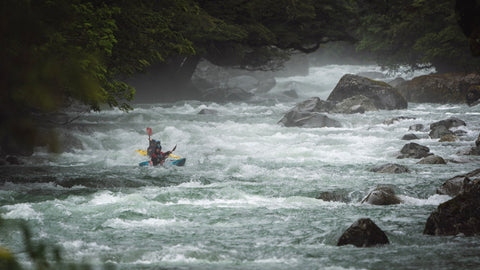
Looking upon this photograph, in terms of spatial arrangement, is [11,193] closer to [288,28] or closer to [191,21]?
[191,21]

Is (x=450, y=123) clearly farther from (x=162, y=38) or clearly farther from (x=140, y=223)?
(x=140, y=223)

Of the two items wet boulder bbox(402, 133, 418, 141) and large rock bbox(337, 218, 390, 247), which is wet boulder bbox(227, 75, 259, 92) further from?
large rock bbox(337, 218, 390, 247)

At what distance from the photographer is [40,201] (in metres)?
8.88

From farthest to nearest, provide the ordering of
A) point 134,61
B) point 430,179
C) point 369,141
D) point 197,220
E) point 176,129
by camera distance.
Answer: point 176,129
point 369,141
point 134,61
point 430,179
point 197,220

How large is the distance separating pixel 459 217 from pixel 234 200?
392 centimetres

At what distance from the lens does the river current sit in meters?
5.86

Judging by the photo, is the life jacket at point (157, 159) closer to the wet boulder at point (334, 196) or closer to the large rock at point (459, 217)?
the wet boulder at point (334, 196)

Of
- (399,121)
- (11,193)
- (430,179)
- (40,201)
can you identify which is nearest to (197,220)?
(40,201)

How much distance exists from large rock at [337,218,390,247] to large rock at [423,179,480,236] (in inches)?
31.8

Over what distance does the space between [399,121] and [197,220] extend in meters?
13.9

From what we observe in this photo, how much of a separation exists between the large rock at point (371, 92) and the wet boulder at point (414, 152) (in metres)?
10.4

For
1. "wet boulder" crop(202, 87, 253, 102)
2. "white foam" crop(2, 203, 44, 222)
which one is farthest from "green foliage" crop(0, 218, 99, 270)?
"wet boulder" crop(202, 87, 253, 102)

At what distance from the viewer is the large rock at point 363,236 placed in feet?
20.2

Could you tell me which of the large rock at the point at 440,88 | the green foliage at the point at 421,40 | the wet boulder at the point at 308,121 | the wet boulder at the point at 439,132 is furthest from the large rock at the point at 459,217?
the large rock at the point at 440,88
